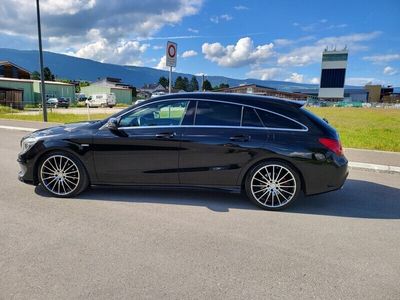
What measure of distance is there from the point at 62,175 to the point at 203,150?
2.15 m

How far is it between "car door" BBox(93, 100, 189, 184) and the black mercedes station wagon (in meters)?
0.01

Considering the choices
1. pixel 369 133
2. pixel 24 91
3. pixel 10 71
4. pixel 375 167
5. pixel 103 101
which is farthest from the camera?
pixel 10 71

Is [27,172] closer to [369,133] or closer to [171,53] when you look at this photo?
[171,53]

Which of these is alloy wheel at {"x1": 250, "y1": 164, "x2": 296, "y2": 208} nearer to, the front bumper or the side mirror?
the side mirror

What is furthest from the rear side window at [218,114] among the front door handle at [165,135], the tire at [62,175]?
the tire at [62,175]

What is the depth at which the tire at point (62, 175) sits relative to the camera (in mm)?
5012

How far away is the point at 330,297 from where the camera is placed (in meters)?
2.77

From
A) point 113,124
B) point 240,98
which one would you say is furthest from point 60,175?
point 240,98

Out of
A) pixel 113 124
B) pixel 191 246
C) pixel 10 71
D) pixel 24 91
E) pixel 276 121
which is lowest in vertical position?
pixel 191 246

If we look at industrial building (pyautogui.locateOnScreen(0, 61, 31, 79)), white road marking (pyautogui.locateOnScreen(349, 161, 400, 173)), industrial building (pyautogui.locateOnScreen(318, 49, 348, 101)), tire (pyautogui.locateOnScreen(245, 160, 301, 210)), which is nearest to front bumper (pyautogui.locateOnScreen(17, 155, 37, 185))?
tire (pyautogui.locateOnScreen(245, 160, 301, 210))

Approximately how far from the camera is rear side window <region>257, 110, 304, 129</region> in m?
4.77

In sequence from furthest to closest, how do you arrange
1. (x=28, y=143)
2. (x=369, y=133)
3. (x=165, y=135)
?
(x=369, y=133) < (x=28, y=143) < (x=165, y=135)

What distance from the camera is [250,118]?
482 centimetres

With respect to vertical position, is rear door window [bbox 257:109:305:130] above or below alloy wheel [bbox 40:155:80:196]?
above
